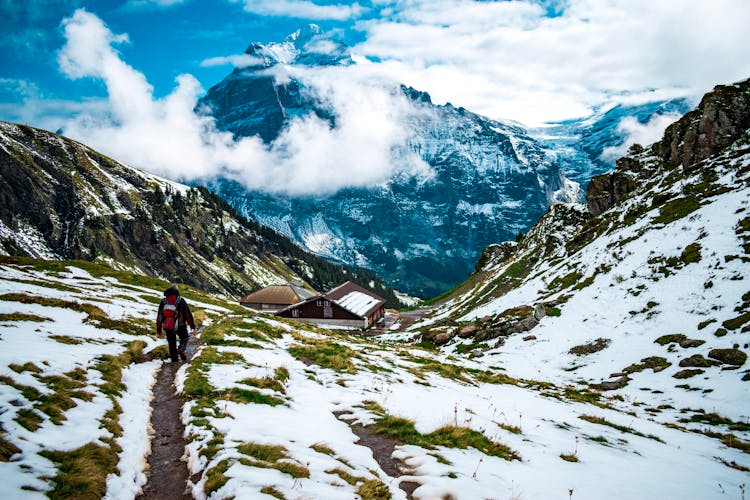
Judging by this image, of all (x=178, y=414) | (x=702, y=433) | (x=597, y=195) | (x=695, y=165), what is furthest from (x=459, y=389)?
(x=597, y=195)

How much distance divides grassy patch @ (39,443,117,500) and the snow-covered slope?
0.10 ft

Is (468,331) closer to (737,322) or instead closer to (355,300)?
(737,322)

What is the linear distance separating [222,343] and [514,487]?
1715 cm

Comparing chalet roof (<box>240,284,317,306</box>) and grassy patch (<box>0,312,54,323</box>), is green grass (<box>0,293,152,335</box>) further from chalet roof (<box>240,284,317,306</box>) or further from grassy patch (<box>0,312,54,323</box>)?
chalet roof (<box>240,284,317,306</box>)

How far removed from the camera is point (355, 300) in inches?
3612

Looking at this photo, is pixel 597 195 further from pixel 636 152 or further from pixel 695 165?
pixel 695 165

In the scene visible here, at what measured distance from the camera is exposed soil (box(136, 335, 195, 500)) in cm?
787

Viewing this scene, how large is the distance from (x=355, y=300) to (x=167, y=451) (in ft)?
271

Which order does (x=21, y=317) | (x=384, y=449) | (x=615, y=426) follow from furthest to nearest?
1. (x=21, y=317)
2. (x=615, y=426)
3. (x=384, y=449)

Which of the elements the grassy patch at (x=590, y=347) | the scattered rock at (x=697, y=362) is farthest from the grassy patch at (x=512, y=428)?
the grassy patch at (x=590, y=347)

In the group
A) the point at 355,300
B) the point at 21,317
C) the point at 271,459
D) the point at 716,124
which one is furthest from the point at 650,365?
the point at 355,300

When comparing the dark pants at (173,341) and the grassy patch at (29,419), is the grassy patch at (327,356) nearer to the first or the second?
the dark pants at (173,341)

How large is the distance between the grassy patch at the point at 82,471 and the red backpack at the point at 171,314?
10106 millimetres

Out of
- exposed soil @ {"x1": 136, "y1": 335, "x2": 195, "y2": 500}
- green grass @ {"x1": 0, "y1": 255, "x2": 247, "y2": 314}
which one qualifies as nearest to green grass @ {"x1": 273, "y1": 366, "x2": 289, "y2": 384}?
exposed soil @ {"x1": 136, "y1": 335, "x2": 195, "y2": 500}
